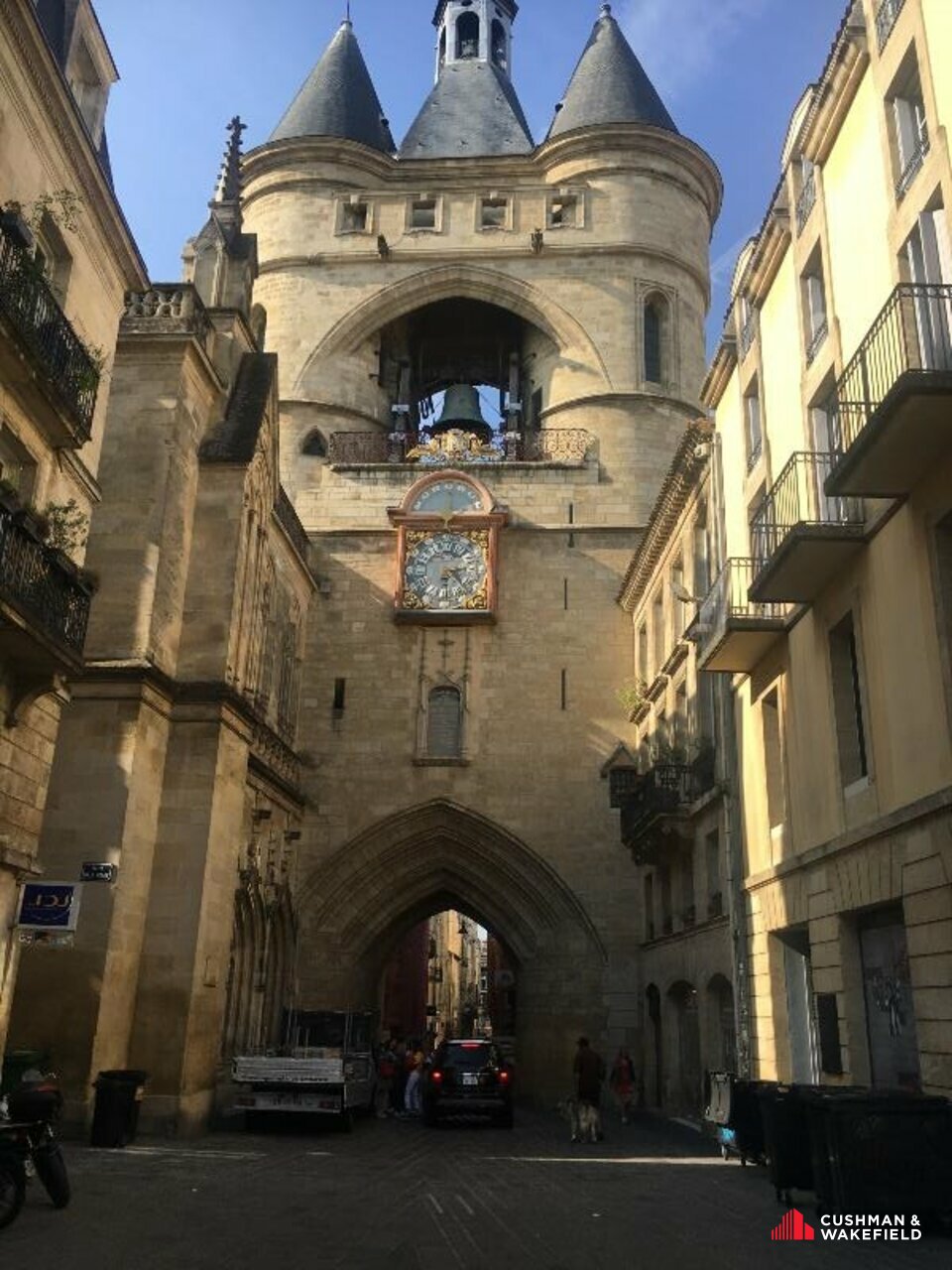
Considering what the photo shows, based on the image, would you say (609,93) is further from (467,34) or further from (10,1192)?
(10,1192)

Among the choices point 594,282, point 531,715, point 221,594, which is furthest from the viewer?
point 594,282

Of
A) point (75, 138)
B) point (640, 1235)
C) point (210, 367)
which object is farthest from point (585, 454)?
point (640, 1235)

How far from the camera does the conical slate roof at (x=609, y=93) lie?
29.4m

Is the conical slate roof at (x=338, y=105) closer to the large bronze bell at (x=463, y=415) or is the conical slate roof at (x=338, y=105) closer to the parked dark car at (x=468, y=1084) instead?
the large bronze bell at (x=463, y=415)

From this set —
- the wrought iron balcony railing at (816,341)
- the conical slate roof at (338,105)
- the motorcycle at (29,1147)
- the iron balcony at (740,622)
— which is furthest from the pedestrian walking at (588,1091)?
the conical slate roof at (338,105)

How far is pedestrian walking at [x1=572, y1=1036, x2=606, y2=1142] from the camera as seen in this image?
46.8 ft

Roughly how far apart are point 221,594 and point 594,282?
49.1ft

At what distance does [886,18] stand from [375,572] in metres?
15.7

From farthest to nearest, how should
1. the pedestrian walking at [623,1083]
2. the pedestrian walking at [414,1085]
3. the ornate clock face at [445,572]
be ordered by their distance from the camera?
the ornate clock face at [445,572] → the pedestrian walking at [414,1085] → the pedestrian walking at [623,1083]

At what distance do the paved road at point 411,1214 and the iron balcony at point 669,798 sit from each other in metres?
5.36

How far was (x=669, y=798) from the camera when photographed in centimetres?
1766

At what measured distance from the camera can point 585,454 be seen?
1003 inches

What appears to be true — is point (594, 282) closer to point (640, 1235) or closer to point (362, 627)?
point (362, 627)

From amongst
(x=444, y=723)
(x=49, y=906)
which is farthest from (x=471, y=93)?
(x=49, y=906)
